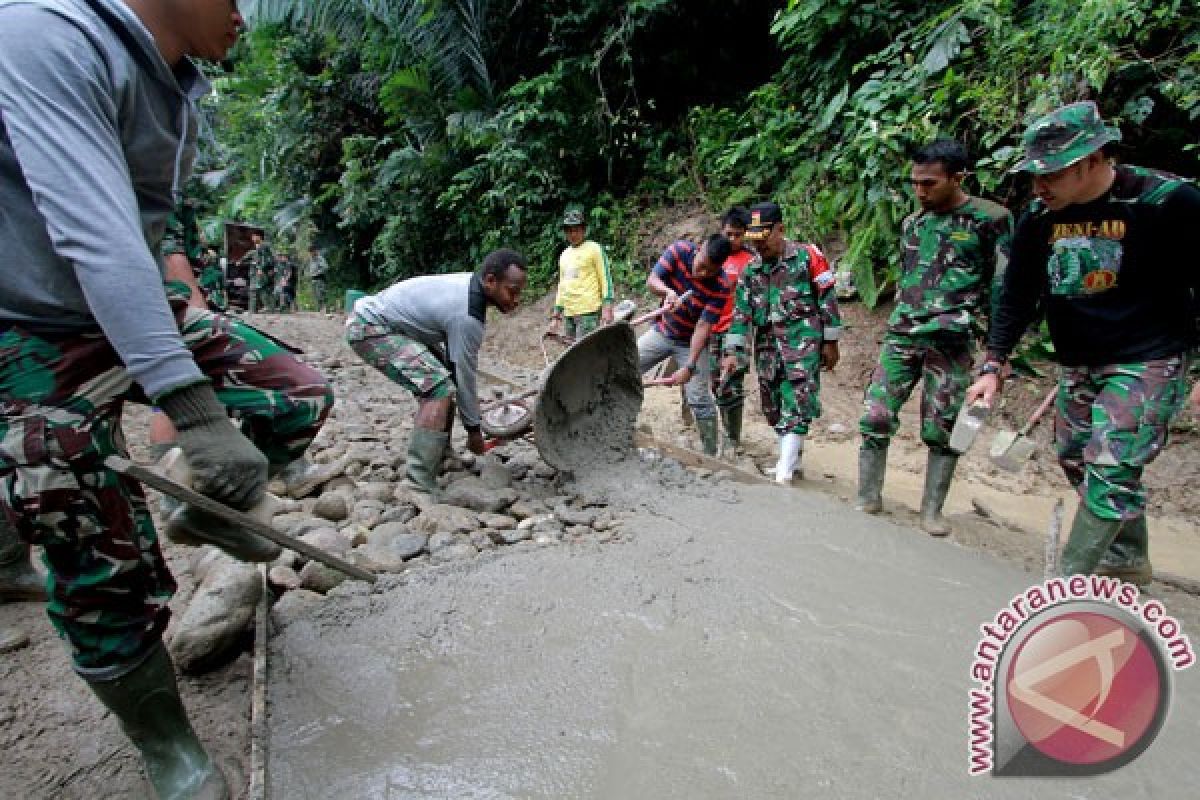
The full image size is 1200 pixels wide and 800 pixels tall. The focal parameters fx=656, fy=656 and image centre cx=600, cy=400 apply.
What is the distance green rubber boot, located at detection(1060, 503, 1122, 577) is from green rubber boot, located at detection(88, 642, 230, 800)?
2.66 meters

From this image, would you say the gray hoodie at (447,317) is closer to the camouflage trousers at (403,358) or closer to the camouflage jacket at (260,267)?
the camouflage trousers at (403,358)

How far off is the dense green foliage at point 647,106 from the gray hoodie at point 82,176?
18.6 feet

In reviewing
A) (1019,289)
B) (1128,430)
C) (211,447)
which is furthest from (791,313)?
(211,447)

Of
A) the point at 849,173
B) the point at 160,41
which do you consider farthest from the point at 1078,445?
the point at 849,173

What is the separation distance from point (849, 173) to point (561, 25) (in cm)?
582

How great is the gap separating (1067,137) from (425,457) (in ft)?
9.68

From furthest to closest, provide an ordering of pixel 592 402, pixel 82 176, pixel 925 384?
pixel 592 402 < pixel 925 384 < pixel 82 176

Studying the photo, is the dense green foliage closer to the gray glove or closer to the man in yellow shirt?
the man in yellow shirt

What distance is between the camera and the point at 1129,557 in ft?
8.57

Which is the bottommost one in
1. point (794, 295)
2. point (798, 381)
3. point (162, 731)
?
point (162, 731)

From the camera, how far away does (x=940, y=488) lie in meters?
3.29

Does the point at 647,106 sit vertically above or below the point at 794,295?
above

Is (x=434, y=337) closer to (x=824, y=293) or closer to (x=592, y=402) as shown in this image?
(x=592, y=402)

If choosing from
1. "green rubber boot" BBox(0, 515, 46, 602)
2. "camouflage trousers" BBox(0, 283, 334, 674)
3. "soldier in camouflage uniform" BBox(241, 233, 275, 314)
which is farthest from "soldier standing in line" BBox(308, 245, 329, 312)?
"camouflage trousers" BBox(0, 283, 334, 674)
